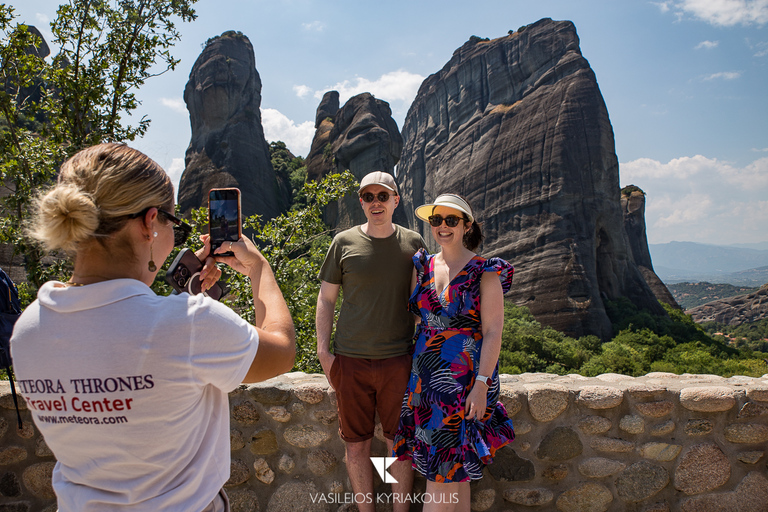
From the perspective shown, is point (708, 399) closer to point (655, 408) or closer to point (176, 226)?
point (655, 408)

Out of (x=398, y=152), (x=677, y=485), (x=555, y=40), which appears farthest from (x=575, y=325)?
(x=677, y=485)

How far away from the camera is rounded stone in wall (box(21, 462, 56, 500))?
3.04 m

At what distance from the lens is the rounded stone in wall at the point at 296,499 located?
2990 millimetres

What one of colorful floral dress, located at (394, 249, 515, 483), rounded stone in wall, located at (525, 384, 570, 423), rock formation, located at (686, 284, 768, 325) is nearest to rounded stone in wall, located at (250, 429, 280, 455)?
colorful floral dress, located at (394, 249, 515, 483)

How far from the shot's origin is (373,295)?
9.53ft

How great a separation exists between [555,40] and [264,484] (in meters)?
43.1

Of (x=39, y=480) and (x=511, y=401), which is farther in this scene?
(x=39, y=480)

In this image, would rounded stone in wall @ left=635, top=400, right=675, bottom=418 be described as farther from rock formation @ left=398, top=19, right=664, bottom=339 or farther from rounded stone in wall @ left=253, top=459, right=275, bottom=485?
rock formation @ left=398, top=19, right=664, bottom=339

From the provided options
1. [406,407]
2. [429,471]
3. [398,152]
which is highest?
[398,152]

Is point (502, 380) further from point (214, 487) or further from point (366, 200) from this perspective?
point (214, 487)

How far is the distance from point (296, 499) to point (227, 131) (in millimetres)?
39582

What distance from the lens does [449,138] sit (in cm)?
4778

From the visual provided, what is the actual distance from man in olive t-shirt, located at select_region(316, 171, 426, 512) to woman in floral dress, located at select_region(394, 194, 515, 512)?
6.9 inches

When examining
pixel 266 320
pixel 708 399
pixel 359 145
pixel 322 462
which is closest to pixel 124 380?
pixel 266 320
